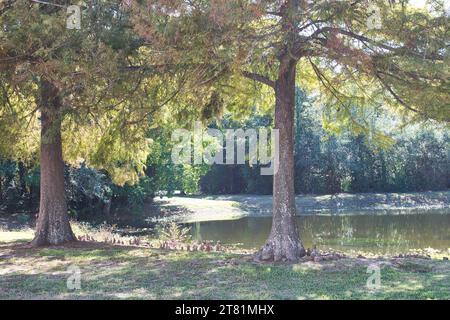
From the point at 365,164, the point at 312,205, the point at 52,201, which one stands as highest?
the point at 365,164

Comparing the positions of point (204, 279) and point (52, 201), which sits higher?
point (52, 201)

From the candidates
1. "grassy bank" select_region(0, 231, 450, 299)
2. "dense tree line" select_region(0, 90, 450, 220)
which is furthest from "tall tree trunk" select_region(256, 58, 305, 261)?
"dense tree line" select_region(0, 90, 450, 220)

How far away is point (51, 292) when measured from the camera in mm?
8484

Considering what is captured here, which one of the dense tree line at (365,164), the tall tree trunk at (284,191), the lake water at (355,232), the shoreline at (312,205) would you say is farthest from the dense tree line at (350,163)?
the tall tree trunk at (284,191)

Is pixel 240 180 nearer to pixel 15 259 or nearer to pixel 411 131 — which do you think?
pixel 411 131

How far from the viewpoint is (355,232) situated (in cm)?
2442

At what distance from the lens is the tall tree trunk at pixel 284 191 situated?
11273mm

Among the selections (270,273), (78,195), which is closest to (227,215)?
(78,195)

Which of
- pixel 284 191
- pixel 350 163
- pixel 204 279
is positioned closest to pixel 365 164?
pixel 350 163

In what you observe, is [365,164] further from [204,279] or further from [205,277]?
[204,279]

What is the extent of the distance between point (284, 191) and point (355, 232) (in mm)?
14003

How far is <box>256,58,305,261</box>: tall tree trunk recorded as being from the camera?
11273mm

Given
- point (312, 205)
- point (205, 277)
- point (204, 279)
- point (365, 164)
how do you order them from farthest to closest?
1. point (365, 164)
2. point (312, 205)
3. point (205, 277)
4. point (204, 279)
